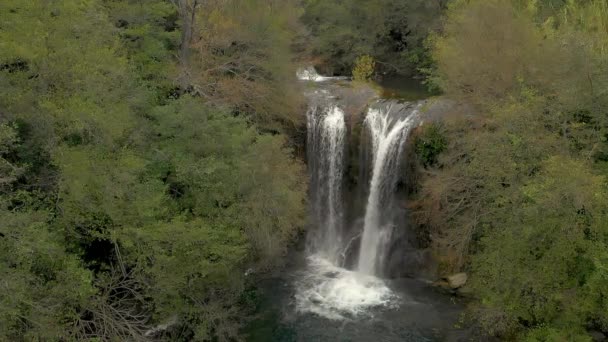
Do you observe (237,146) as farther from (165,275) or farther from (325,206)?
(325,206)

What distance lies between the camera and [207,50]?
2050 cm

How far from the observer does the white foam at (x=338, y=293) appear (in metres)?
16.8

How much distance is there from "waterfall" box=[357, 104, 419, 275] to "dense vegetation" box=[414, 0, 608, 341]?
133 cm

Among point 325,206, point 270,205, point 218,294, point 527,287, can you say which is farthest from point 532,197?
point 325,206

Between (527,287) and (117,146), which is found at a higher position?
(117,146)

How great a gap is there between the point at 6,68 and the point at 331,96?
14.7 meters

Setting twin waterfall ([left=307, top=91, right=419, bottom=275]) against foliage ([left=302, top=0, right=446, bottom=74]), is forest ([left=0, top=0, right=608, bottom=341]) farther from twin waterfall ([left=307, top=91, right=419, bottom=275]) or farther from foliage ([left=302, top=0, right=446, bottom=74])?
foliage ([left=302, top=0, right=446, bottom=74])

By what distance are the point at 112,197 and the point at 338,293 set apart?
9038 mm

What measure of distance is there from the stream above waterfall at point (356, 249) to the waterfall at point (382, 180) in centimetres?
4

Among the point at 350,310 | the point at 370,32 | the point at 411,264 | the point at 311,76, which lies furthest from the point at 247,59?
the point at 370,32

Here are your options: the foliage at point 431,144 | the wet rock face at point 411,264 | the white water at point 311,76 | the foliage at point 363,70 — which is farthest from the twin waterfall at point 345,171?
the white water at point 311,76

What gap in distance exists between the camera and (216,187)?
14.6m

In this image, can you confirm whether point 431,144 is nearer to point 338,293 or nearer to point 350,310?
point 338,293

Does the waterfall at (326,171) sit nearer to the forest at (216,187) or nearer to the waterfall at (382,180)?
the waterfall at (382,180)
